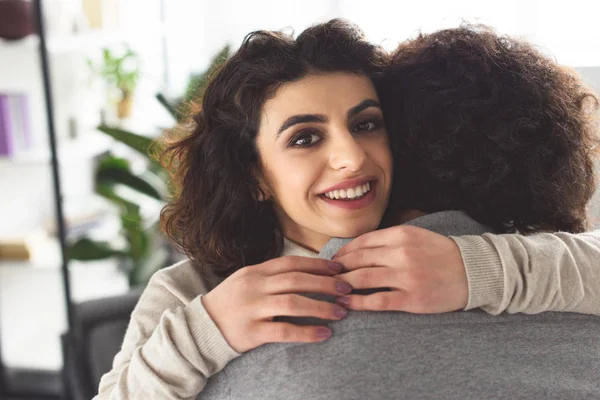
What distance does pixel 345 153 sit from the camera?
1.13 m

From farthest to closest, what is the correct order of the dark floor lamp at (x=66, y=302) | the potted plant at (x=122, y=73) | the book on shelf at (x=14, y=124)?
the potted plant at (x=122, y=73)
the book on shelf at (x=14, y=124)
the dark floor lamp at (x=66, y=302)

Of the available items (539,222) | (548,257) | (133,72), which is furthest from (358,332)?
(133,72)

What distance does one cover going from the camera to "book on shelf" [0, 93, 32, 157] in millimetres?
2844

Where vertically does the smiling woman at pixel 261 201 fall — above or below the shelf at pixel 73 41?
below

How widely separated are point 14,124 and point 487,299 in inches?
99.2

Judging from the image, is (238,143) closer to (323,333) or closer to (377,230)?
(377,230)

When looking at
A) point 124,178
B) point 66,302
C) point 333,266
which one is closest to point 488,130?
point 333,266

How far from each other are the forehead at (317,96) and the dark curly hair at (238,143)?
0.6 inches

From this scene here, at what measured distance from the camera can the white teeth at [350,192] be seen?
1.17 metres

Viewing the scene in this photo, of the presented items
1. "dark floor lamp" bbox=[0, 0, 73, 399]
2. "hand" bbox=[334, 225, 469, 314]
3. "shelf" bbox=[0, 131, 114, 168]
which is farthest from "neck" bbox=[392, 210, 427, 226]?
"shelf" bbox=[0, 131, 114, 168]

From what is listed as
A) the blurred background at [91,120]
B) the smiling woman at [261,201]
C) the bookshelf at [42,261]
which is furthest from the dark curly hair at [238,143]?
the bookshelf at [42,261]

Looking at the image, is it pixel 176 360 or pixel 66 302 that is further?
pixel 66 302

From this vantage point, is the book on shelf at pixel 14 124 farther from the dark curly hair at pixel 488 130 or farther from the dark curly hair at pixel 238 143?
the dark curly hair at pixel 488 130

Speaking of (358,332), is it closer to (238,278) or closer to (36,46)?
(238,278)
